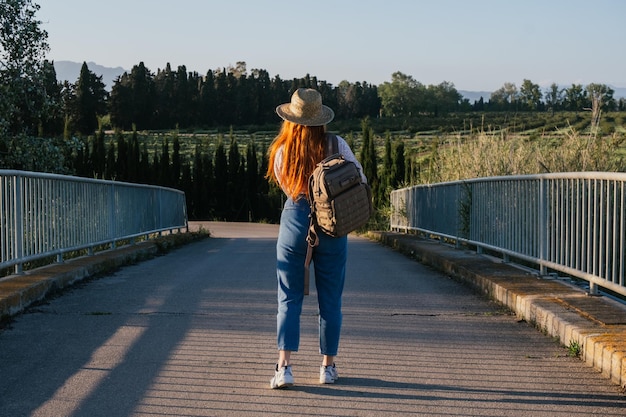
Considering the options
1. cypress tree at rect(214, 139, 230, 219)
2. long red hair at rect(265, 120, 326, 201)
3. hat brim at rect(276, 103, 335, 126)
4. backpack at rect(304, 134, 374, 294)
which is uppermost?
hat brim at rect(276, 103, 335, 126)

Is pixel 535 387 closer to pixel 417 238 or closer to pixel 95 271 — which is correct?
pixel 95 271

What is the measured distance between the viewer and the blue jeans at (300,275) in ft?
17.5

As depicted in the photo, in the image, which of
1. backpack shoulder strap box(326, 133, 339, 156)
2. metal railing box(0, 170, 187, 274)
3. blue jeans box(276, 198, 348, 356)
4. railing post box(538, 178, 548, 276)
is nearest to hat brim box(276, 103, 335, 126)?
backpack shoulder strap box(326, 133, 339, 156)

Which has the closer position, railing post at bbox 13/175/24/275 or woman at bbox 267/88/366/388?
woman at bbox 267/88/366/388

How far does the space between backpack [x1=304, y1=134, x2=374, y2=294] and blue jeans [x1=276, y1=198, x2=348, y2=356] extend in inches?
3.3

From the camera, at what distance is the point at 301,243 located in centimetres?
535

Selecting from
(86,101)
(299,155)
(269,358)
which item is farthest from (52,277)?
(86,101)

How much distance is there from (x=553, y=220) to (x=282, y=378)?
4257mm

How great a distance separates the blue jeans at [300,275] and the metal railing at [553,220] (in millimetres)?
2453

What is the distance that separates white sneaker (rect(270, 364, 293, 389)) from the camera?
520 cm

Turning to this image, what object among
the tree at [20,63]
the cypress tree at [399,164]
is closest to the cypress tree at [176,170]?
the cypress tree at [399,164]

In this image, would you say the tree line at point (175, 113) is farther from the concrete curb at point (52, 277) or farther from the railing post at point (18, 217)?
the railing post at point (18, 217)

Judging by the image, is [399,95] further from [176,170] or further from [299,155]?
[299,155]

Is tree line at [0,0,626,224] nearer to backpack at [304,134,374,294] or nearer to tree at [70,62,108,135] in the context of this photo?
tree at [70,62,108,135]
